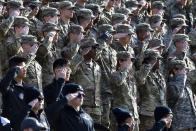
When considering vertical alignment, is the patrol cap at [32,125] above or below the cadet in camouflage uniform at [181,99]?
above

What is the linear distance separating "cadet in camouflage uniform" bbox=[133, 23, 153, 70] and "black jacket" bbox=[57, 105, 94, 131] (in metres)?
3.40

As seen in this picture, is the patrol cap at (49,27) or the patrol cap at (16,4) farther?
the patrol cap at (16,4)

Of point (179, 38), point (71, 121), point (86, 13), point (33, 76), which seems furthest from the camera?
point (179, 38)

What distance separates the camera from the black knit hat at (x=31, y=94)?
8.79 metres

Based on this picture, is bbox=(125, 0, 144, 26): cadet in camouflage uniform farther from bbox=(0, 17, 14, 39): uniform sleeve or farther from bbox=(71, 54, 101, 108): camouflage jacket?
bbox=(0, 17, 14, 39): uniform sleeve

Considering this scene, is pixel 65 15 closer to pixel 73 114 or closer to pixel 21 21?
pixel 21 21

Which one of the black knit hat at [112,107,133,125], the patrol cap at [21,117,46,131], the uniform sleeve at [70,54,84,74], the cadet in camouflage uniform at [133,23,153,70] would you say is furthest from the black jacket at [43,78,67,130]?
the cadet in camouflage uniform at [133,23,153,70]

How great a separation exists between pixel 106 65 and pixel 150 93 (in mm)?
989

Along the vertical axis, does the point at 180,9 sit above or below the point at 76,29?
below

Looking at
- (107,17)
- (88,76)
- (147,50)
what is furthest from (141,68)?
(107,17)

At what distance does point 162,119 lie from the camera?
9.58 metres

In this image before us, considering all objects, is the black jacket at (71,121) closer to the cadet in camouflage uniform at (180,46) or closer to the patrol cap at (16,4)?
the patrol cap at (16,4)

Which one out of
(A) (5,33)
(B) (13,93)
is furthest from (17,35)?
(B) (13,93)

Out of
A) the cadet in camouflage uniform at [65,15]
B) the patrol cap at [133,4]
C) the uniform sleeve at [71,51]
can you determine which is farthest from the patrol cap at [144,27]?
the uniform sleeve at [71,51]
